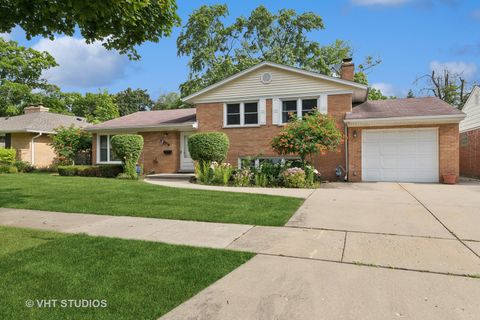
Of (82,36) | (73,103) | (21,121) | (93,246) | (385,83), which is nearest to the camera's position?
(93,246)

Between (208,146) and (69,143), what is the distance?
11.3 metres

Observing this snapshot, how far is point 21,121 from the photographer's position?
76.4 feet

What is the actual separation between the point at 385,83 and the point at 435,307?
33114 mm

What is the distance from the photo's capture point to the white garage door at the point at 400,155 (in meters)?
13.2

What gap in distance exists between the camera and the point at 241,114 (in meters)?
16.1

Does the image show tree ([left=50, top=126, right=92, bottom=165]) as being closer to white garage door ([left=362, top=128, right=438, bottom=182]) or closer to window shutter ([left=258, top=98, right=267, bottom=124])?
window shutter ([left=258, top=98, right=267, bottom=124])

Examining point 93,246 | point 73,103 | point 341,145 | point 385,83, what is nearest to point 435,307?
point 93,246

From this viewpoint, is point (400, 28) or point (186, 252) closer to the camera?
point (186, 252)

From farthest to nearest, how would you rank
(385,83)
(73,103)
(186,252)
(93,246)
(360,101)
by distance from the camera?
(73,103) → (385,83) → (360,101) → (93,246) → (186,252)

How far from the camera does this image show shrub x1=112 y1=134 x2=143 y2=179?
14.8 metres

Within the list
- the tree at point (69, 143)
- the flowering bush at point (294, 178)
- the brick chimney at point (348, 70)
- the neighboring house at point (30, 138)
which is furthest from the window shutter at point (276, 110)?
the neighboring house at point (30, 138)

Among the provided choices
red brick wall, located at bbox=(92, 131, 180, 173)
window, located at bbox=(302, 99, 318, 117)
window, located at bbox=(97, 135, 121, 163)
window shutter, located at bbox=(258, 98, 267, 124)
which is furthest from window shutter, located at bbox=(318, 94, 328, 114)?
window, located at bbox=(97, 135, 121, 163)

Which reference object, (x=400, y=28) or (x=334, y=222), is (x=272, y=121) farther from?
(x=334, y=222)

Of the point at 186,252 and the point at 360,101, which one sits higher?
the point at 360,101
